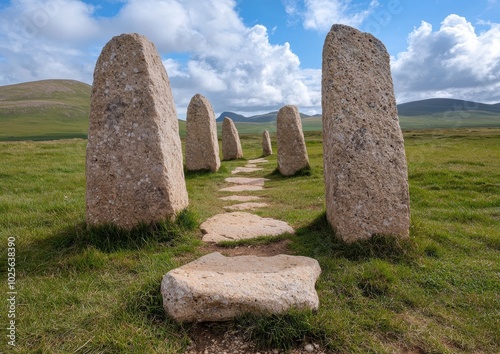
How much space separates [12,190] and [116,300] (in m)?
7.13

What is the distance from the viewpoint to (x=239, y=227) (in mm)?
6086

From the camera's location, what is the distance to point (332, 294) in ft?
12.0

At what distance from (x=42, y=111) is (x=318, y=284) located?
546 ft

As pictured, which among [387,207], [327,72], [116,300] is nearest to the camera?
[116,300]

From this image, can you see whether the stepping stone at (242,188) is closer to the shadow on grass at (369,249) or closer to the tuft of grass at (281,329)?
the shadow on grass at (369,249)

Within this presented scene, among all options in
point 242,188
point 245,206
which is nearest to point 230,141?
point 242,188

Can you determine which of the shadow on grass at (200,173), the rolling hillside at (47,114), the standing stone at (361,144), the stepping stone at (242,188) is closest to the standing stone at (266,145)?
the shadow on grass at (200,173)

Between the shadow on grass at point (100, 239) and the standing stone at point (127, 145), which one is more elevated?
the standing stone at point (127, 145)

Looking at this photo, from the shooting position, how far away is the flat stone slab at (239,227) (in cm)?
Result: 558

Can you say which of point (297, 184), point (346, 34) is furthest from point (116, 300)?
point (297, 184)

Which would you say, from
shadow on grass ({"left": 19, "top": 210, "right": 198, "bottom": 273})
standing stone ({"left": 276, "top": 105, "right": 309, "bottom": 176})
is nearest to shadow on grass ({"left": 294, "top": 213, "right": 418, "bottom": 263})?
shadow on grass ({"left": 19, "top": 210, "right": 198, "bottom": 273})

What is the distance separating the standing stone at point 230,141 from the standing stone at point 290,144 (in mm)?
7188

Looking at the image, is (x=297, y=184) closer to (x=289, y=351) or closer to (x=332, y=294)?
(x=332, y=294)

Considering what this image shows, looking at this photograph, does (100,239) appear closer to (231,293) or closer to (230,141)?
(231,293)
